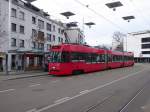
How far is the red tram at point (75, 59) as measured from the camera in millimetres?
27641

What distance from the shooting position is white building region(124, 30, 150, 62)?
397 ft

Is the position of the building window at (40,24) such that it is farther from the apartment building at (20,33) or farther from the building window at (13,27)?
the building window at (13,27)

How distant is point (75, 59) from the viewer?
29.5 m

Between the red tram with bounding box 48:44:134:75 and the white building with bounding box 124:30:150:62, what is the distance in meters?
83.9

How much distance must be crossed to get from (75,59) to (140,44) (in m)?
98.9

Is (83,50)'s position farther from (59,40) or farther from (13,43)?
(59,40)

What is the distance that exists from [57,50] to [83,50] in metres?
4.92

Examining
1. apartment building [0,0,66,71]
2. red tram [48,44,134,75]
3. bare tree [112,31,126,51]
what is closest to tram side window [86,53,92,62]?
red tram [48,44,134,75]

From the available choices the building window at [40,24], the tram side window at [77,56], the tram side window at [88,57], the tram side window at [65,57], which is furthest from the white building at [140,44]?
the tram side window at [65,57]

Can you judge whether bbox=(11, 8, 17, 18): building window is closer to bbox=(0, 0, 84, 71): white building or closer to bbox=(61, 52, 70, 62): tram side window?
bbox=(0, 0, 84, 71): white building

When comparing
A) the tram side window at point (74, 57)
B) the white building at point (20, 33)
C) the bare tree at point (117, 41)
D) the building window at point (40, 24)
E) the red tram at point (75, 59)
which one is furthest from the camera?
the bare tree at point (117, 41)

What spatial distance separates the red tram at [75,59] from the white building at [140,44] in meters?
83.9

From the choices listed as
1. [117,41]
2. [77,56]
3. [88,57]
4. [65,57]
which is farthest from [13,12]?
[117,41]

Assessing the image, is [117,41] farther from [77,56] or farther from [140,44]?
[77,56]
